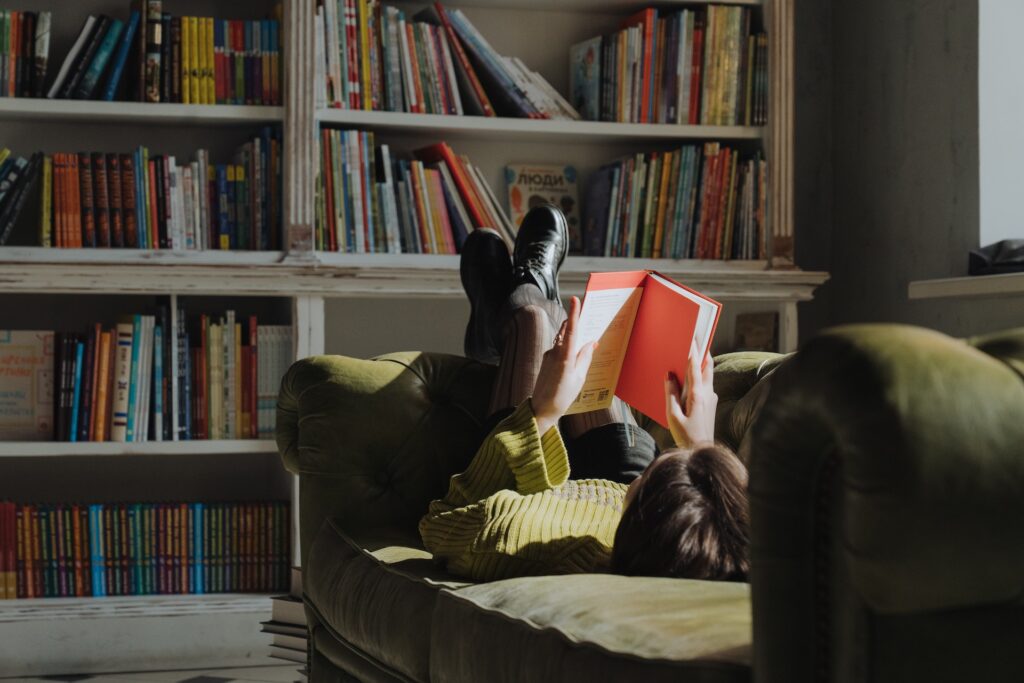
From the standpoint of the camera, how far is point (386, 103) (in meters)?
2.69

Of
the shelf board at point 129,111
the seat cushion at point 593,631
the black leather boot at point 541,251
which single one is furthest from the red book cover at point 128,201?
the seat cushion at point 593,631

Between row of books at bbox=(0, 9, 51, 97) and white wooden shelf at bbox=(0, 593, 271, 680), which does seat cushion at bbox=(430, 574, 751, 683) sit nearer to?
white wooden shelf at bbox=(0, 593, 271, 680)

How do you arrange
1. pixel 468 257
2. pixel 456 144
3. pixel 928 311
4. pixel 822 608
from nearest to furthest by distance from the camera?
pixel 822 608
pixel 468 257
pixel 928 311
pixel 456 144

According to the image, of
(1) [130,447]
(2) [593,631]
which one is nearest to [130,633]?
(1) [130,447]

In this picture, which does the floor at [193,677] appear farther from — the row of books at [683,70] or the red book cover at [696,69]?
the red book cover at [696,69]

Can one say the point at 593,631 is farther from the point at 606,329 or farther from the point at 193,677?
the point at 193,677

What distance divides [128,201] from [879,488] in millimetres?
2197

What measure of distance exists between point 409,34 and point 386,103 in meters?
0.17

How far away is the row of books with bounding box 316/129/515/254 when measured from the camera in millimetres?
2641

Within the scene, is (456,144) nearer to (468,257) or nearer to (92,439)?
(468,257)

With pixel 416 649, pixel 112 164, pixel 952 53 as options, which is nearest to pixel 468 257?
pixel 112 164

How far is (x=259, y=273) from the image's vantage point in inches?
99.7

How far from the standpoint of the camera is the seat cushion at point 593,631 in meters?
0.89

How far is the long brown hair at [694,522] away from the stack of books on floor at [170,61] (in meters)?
1.77
